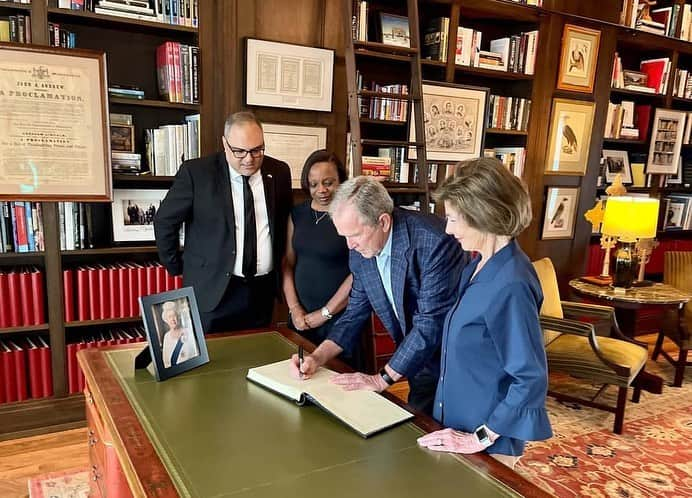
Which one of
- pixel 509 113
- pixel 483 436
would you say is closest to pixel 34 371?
pixel 483 436

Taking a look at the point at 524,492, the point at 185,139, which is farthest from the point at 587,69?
the point at 524,492

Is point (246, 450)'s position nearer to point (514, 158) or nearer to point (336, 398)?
point (336, 398)

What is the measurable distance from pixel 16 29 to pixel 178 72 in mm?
757

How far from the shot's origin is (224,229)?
2.28 meters

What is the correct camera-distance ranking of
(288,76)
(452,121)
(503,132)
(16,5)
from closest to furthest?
(16,5) < (288,76) < (452,121) < (503,132)

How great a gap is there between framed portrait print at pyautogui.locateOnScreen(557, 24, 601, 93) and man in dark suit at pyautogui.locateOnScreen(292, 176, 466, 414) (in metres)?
2.93

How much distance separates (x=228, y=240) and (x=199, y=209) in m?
0.18

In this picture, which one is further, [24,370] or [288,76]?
[288,76]

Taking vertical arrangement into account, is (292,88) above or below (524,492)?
above

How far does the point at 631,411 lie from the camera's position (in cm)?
344

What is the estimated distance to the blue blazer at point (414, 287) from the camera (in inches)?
64.4

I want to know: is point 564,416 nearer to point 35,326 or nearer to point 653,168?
point 653,168

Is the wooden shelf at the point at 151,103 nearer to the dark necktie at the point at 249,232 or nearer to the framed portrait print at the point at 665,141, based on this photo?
the dark necktie at the point at 249,232

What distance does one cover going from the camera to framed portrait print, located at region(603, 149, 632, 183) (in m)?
4.72
